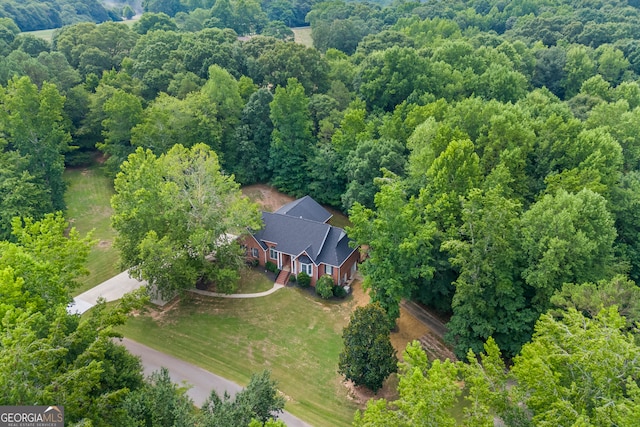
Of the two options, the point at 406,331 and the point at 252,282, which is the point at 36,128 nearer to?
the point at 252,282

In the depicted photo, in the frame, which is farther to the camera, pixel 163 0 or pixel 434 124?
pixel 163 0

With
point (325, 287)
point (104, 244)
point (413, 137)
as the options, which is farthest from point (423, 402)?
point (104, 244)

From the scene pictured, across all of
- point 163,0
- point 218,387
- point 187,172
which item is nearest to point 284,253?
point 187,172

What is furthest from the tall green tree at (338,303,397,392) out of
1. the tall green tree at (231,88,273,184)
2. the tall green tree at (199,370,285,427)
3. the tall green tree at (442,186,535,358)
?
the tall green tree at (231,88,273,184)

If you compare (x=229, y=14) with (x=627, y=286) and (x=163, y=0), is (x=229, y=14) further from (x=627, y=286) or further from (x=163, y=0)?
(x=627, y=286)

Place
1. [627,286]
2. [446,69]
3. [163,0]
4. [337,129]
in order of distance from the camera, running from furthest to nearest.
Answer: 1. [163,0]
2. [446,69]
3. [337,129]
4. [627,286]

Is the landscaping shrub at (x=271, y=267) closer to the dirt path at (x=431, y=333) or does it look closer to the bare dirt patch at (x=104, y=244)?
the dirt path at (x=431, y=333)
